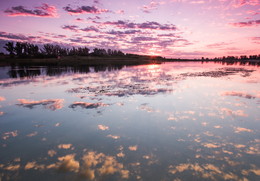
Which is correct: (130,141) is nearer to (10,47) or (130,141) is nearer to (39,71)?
(39,71)

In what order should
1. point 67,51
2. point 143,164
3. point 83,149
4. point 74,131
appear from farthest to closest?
point 67,51
point 74,131
point 83,149
point 143,164

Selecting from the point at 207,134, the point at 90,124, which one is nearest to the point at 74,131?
the point at 90,124

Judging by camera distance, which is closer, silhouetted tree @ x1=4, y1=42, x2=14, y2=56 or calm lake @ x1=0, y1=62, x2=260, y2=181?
calm lake @ x1=0, y1=62, x2=260, y2=181

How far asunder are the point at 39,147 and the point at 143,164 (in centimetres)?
513

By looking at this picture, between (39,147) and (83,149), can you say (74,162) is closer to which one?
(83,149)

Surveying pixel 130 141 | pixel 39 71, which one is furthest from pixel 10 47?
pixel 130 141

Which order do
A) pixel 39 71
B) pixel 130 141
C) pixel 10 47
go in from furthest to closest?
1. pixel 10 47
2. pixel 39 71
3. pixel 130 141

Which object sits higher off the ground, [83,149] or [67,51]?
[67,51]

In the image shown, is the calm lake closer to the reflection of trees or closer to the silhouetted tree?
the reflection of trees

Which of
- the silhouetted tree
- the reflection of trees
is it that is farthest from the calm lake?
the silhouetted tree

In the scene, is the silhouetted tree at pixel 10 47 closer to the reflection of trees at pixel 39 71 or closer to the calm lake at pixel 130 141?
the reflection of trees at pixel 39 71

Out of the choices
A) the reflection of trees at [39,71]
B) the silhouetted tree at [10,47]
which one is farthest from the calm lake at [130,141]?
the silhouetted tree at [10,47]

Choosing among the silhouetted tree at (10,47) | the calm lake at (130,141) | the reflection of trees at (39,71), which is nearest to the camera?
the calm lake at (130,141)

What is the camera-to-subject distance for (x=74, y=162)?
19.6ft
